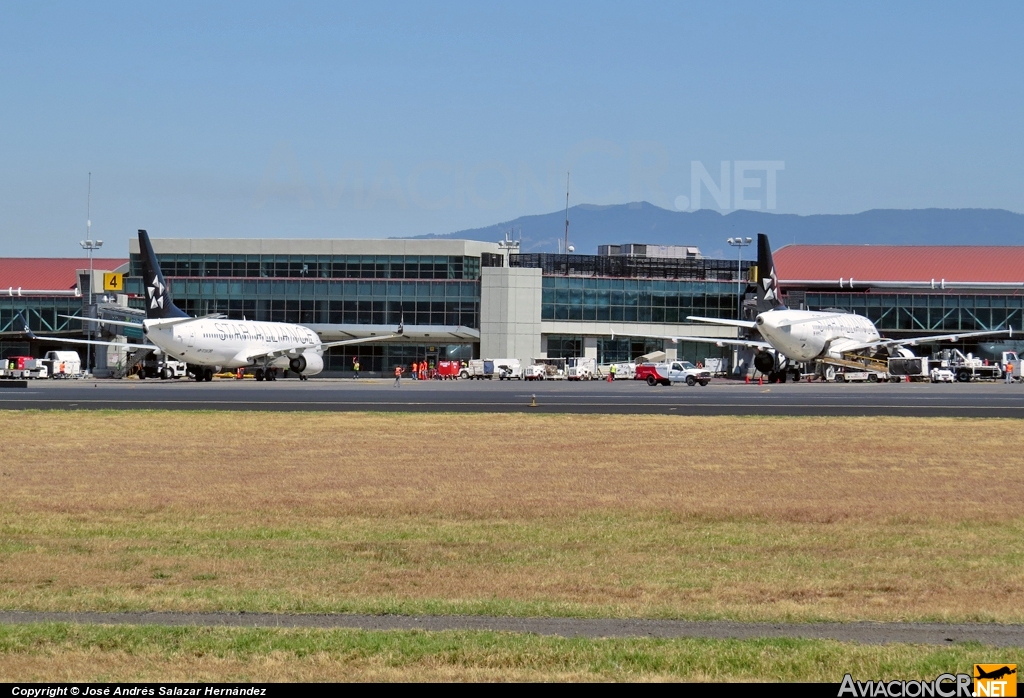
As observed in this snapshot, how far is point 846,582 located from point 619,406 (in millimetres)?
37365

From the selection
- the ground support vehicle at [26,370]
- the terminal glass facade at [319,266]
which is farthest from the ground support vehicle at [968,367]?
the ground support vehicle at [26,370]

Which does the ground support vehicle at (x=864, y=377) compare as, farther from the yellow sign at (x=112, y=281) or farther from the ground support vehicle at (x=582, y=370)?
the yellow sign at (x=112, y=281)

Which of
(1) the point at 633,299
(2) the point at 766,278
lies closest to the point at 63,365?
(1) the point at 633,299

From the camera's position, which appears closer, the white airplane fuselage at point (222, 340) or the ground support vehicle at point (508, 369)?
the white airplane fuselage at point (222, 340)

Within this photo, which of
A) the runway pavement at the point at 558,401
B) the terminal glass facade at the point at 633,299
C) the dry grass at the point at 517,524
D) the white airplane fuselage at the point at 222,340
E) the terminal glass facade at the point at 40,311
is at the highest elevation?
the terminal glass facade at the point at 633,299

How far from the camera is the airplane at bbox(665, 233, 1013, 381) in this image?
85625 millimetres

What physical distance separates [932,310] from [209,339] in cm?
7470

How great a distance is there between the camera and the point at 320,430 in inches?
1512

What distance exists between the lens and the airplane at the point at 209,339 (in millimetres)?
81562

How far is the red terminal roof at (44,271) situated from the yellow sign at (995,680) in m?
125

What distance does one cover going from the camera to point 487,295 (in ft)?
392

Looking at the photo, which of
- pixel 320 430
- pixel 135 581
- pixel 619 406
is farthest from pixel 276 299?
pixel 135 581

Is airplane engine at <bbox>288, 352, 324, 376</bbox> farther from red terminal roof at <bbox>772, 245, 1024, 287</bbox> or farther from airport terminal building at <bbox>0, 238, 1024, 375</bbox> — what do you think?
red terminal roof at <bbox>772, 245, 1024, 287</bbox>

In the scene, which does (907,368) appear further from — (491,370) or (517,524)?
(517,524)
